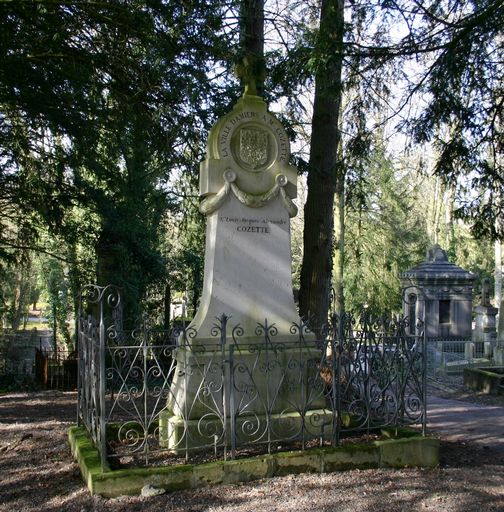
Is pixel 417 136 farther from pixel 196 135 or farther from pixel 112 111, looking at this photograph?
pixel 112 111

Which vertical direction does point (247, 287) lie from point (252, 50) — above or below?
below

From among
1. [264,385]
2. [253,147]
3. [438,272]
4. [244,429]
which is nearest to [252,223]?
[253,147]

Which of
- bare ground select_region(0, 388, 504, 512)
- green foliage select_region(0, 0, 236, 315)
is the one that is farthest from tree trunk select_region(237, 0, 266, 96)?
bare ground select_region(0, 388, 504, 512)

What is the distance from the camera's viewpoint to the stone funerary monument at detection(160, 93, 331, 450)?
566 centimetres

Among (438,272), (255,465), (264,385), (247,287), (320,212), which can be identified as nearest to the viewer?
(255,465)

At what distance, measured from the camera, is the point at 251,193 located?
20.2 ft

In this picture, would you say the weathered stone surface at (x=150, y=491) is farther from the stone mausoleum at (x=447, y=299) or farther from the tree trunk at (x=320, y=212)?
the stone mausoleum at (x=447, y=299)

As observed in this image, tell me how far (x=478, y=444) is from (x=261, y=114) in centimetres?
460

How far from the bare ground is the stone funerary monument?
0.85m

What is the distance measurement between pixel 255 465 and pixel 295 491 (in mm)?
428

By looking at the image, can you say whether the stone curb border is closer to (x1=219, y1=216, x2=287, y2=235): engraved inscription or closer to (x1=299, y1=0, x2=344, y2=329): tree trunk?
(x1=219, y1=216, x2=287, y2=235): engraved inscription

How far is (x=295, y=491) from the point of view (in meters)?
4.75

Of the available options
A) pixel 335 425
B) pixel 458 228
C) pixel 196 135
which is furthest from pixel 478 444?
pixel 458 228

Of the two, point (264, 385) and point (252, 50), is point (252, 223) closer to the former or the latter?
point (264, 385)
